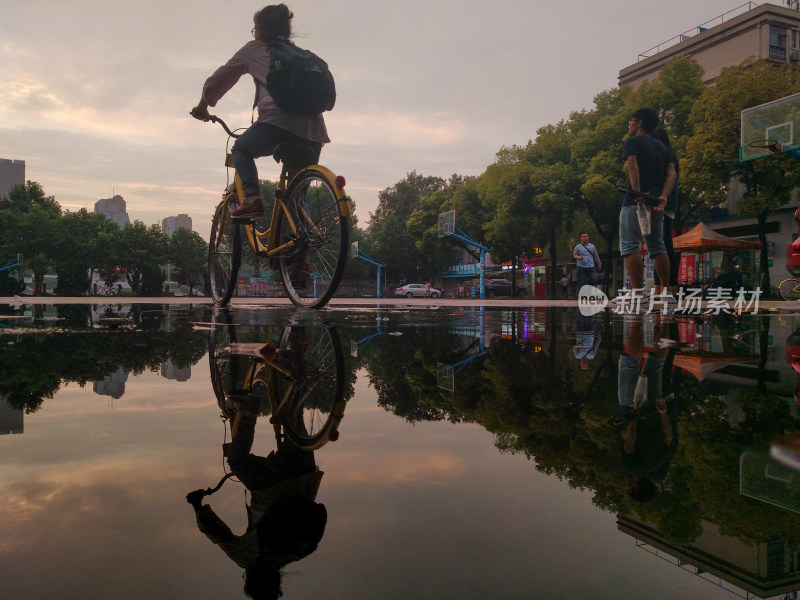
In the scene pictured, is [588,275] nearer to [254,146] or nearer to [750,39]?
[254,146]

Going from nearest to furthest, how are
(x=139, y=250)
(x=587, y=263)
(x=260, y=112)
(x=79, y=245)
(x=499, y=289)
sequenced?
(x=260, y=112)
(x=587, y=263)
(x=79, y=245)
(x=499, y=289)
(x=139, y=250)

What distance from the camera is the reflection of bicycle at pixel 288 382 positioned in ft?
5.25

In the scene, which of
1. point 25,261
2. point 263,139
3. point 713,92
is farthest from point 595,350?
point 25,261

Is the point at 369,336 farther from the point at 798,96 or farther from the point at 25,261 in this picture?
the point at 25,261

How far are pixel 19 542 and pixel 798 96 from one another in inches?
915

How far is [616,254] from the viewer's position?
133ft

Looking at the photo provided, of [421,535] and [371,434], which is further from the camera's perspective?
[371,434]

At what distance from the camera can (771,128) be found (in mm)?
19625

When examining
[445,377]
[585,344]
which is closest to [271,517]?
[445,377]

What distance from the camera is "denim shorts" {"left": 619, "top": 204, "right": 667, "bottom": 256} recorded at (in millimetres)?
7031

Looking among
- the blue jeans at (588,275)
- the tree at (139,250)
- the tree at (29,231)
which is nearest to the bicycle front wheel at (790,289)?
the blue jeans at (588,275)

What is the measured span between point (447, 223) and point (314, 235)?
120ft

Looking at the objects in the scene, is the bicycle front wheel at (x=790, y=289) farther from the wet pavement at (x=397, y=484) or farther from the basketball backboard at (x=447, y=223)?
the basketball backboard at (x=447, y=223)

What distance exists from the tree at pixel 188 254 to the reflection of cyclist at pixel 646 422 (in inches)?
2234
